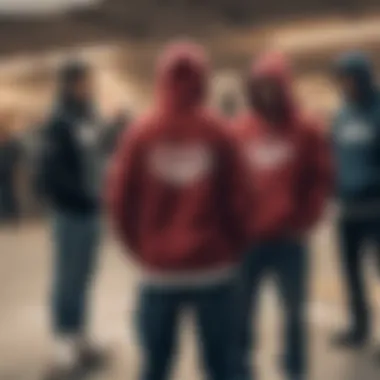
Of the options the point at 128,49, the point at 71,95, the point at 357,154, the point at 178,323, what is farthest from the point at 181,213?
the point at 128,49

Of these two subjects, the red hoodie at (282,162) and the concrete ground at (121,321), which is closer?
the red hoodie at (282,162)

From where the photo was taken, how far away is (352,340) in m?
4.32

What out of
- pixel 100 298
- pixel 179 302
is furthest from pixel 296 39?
pixel 179 302

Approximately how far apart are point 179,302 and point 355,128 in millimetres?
1525

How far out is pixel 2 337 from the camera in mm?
4656

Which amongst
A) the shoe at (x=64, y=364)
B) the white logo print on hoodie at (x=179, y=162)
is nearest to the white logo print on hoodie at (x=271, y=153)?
the white logo print on hoodie at (x=179, y=162)

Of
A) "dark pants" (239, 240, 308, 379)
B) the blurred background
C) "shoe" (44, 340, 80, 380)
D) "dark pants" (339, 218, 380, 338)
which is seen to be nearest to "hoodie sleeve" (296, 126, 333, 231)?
"dark pants" (239, 240, 308, 379)

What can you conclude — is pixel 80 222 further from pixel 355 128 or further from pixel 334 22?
pixel 334 22

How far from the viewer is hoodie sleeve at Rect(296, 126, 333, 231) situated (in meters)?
3.36

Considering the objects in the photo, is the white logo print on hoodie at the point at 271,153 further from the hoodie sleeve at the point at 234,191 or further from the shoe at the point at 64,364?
the shoe at the point at 64,364

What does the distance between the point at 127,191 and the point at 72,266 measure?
131 centimetres

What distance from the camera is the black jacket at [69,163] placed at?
388 centimetres

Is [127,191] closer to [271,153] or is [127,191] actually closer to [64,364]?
[271,153]

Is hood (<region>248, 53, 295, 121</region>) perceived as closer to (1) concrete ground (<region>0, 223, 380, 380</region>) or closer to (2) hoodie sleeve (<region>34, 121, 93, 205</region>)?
(2) hoodie sleeve (<region>34, 121, 93, 205</region>)
